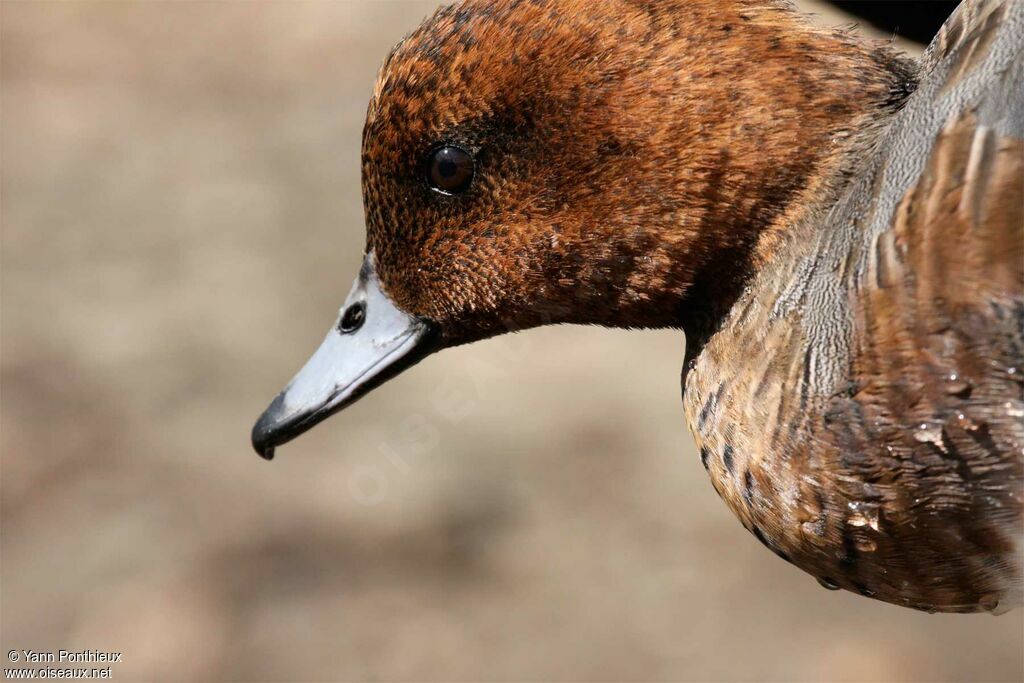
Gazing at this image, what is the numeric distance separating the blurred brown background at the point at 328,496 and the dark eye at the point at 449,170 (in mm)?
3300

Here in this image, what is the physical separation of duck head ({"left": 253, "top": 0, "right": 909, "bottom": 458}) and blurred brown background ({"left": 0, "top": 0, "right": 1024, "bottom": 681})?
309cm

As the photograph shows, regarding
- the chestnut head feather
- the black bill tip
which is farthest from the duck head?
the black bill tip

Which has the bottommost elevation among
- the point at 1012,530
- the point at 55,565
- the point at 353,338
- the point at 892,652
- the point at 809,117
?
the point at 892,652

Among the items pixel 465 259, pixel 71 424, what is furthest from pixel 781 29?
pixel 71 424

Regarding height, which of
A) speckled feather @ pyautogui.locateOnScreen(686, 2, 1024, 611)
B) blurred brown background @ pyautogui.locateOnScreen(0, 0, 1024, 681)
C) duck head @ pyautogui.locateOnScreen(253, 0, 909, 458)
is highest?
duck head @ pyautogui.locateOnScreen(253, 0, 909, 458)

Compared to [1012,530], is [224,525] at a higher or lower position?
lower

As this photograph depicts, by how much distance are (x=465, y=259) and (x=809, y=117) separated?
63cm

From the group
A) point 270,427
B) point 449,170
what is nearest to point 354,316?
point 270,427

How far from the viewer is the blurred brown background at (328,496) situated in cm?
495

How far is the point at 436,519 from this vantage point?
527cm

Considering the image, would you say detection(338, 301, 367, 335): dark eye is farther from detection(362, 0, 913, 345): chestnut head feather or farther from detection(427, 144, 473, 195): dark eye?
detection(427, 144, 473, 195): dark eye

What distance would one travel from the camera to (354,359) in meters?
2.33

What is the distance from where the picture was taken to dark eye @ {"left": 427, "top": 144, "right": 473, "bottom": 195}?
201cm

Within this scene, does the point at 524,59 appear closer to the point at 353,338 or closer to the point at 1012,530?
the point at 353,338
